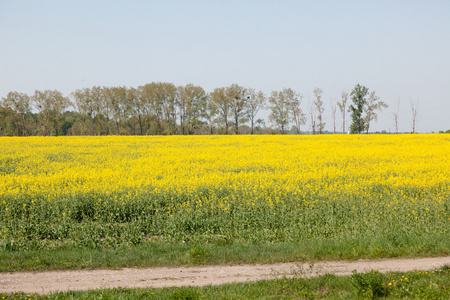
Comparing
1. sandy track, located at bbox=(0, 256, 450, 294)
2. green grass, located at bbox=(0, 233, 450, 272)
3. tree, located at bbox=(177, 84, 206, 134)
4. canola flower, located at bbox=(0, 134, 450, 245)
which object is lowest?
sandy track, located at bbox=(0, 256, 450, 294)

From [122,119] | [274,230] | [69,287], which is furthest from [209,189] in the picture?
[122,119]

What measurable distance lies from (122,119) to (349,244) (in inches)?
3373

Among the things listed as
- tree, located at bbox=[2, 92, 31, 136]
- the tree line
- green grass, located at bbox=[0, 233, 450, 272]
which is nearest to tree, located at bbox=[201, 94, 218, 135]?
the tree line

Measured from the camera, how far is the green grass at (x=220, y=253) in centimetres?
865

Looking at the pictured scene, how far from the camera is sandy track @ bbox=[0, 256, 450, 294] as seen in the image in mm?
7477

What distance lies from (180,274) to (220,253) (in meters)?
1.37

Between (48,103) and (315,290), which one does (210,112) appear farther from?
A: (315,290)

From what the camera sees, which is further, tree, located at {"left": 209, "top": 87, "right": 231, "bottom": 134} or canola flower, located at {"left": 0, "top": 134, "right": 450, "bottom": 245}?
tree, located at {"left": 209, "top": 87, "right": 231, "bottom": 134}

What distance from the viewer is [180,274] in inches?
316

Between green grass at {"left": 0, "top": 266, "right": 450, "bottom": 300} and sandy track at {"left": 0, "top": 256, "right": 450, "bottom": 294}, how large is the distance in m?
0.43

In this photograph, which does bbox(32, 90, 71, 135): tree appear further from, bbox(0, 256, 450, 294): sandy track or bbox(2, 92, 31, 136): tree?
bbox(0, 256, 450, 294): sandy track

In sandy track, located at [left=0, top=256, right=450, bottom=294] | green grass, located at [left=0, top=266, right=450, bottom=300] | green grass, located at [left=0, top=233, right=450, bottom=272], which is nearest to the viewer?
green grass, located at [left=0, top=266, right=450, bottom=300]

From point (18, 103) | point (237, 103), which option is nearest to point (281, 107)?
point (237, 103)

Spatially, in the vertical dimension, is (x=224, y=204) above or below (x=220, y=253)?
above
